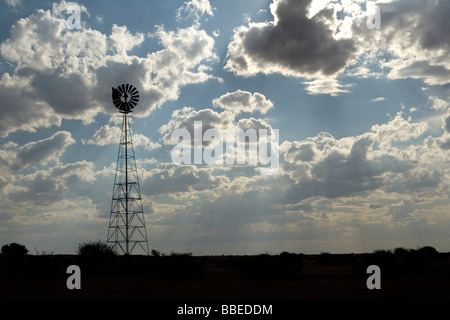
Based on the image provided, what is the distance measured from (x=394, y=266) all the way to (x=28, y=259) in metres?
32.2

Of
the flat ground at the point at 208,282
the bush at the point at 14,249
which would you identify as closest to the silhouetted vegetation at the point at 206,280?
the flat ground at the point at 208,282

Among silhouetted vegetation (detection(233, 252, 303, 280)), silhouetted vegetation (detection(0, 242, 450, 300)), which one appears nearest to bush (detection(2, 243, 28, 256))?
silhouetted vegetation (detection(0, 242, 450, 300))

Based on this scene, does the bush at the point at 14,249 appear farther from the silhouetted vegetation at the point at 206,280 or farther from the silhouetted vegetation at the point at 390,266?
the silhouetted vegetation at the point at 390,266

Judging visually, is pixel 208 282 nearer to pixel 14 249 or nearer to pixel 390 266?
pixel 390 266

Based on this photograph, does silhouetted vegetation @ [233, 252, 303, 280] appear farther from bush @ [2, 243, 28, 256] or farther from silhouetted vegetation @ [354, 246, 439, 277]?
bush @ [2, 243, 28, 256]

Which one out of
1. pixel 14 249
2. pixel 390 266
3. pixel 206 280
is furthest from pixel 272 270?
pixel 14 249

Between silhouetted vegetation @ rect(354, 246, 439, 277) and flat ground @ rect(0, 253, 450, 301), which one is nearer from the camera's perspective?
flat ground @ rect(0, 253, 450, 301)

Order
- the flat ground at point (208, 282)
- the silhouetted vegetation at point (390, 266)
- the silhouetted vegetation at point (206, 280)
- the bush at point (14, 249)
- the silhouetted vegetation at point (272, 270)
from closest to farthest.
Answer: the flat ground at point (208, 282), the silhouetted vegetation at point (206, 280), the silhouetted vegetation at point (272, 270), the silhouetted vegetation at point (390, 266), the bush at point (14, 249)

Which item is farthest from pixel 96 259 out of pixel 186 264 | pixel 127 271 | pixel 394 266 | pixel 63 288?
pixel 394 266

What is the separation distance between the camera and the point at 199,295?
1006 inches

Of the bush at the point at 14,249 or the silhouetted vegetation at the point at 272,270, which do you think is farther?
the bush at the point at 14,249
